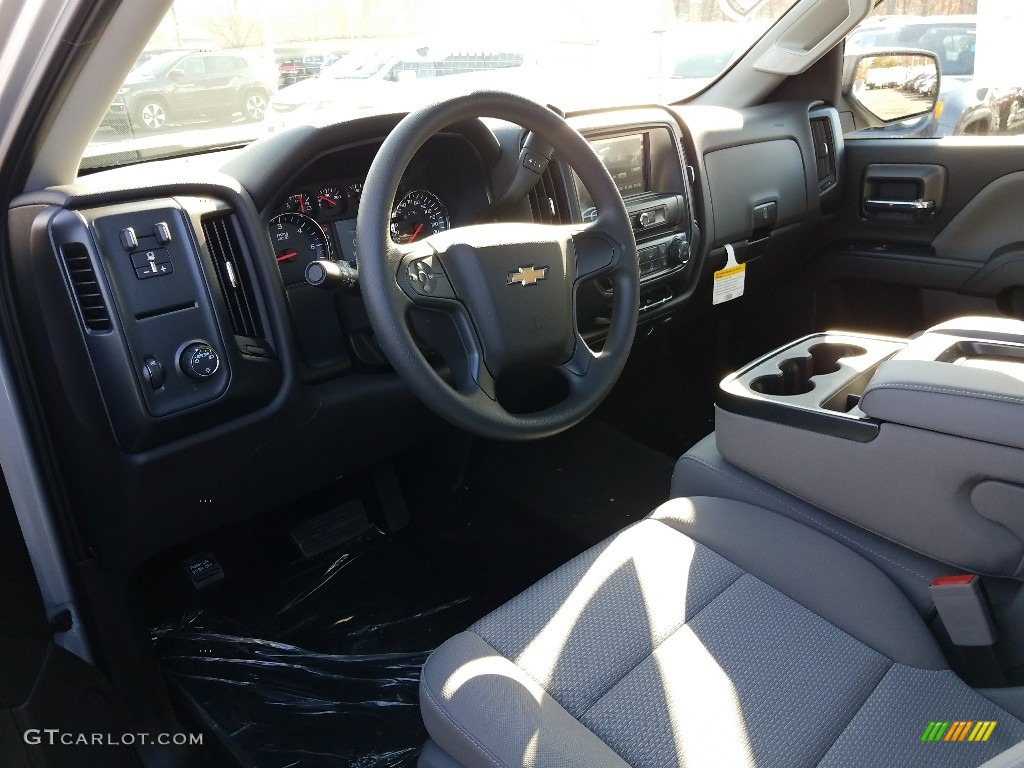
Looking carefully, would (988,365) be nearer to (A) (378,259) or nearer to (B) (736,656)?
(B) (736,656)

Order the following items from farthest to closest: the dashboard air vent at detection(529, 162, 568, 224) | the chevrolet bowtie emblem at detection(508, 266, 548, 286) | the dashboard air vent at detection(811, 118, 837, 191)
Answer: the dashboard air vent at detection(811, 118, 837, 191) → the dashboard air vent at detection(529, 162, 568, 224) → the chevrolet bowtie emblem at detection(508, 266, 548, 286)

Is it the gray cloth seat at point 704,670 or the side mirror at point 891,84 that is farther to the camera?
the side mirror at point 891,84

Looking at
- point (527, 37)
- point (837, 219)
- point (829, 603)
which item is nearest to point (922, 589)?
point (829, 603)

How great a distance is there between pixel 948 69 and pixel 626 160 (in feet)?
4.31

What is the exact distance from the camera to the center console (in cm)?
114

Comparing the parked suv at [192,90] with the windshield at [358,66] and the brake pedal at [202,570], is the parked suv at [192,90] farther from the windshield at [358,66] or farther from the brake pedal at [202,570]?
the brake pedal at [202,570]

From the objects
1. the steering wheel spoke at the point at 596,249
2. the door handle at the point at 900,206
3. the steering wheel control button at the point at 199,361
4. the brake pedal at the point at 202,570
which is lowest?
the brake pedal at the point at 202,570

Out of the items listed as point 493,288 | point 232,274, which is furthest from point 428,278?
point 232,274

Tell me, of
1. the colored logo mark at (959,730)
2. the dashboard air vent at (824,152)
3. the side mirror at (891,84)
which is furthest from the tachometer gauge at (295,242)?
the side mirror at (891,84)

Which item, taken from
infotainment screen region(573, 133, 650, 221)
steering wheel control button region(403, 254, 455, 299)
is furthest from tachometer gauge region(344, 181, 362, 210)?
infotainment screen region(573, 133, 650, 221)

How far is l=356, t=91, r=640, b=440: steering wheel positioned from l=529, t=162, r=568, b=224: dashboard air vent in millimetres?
239

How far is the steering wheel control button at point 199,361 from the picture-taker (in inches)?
51.7

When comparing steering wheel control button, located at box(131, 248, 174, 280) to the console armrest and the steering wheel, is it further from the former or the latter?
the console armrest

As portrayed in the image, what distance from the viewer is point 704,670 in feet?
3.33
